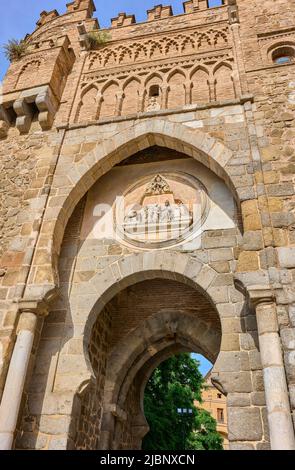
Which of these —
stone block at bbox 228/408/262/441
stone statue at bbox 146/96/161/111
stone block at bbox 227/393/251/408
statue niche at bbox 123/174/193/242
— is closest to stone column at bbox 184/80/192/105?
stone statue at bbox 146/96/161/111

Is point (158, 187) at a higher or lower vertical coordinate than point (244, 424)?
higher

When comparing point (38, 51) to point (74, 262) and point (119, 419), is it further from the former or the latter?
point (119, 419)

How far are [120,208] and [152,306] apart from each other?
1.96 meters

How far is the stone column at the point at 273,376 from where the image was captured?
3.44 m

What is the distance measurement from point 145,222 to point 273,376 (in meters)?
3.17

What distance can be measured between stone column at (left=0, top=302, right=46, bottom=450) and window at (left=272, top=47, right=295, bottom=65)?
5.95 meters

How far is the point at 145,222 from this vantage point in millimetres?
6152

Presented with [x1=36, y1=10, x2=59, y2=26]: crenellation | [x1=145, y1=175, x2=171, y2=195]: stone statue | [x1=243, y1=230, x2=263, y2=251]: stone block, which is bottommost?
[x1=243, y1=230, x2=263, y2=251]: stone block

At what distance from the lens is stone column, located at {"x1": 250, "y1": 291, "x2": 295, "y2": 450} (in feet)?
11.3

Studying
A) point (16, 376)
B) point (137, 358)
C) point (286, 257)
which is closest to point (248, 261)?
point (286, 257)

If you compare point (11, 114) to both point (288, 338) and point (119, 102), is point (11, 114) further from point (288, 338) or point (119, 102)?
point (288, 338)

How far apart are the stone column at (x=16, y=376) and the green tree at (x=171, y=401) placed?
309 inches

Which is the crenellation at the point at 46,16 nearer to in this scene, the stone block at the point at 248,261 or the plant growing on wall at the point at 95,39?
the plant growing on wall at the point at 95,39

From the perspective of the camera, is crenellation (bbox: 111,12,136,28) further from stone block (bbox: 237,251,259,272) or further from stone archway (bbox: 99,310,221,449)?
stone block (bbox: 237,251,259,272)
